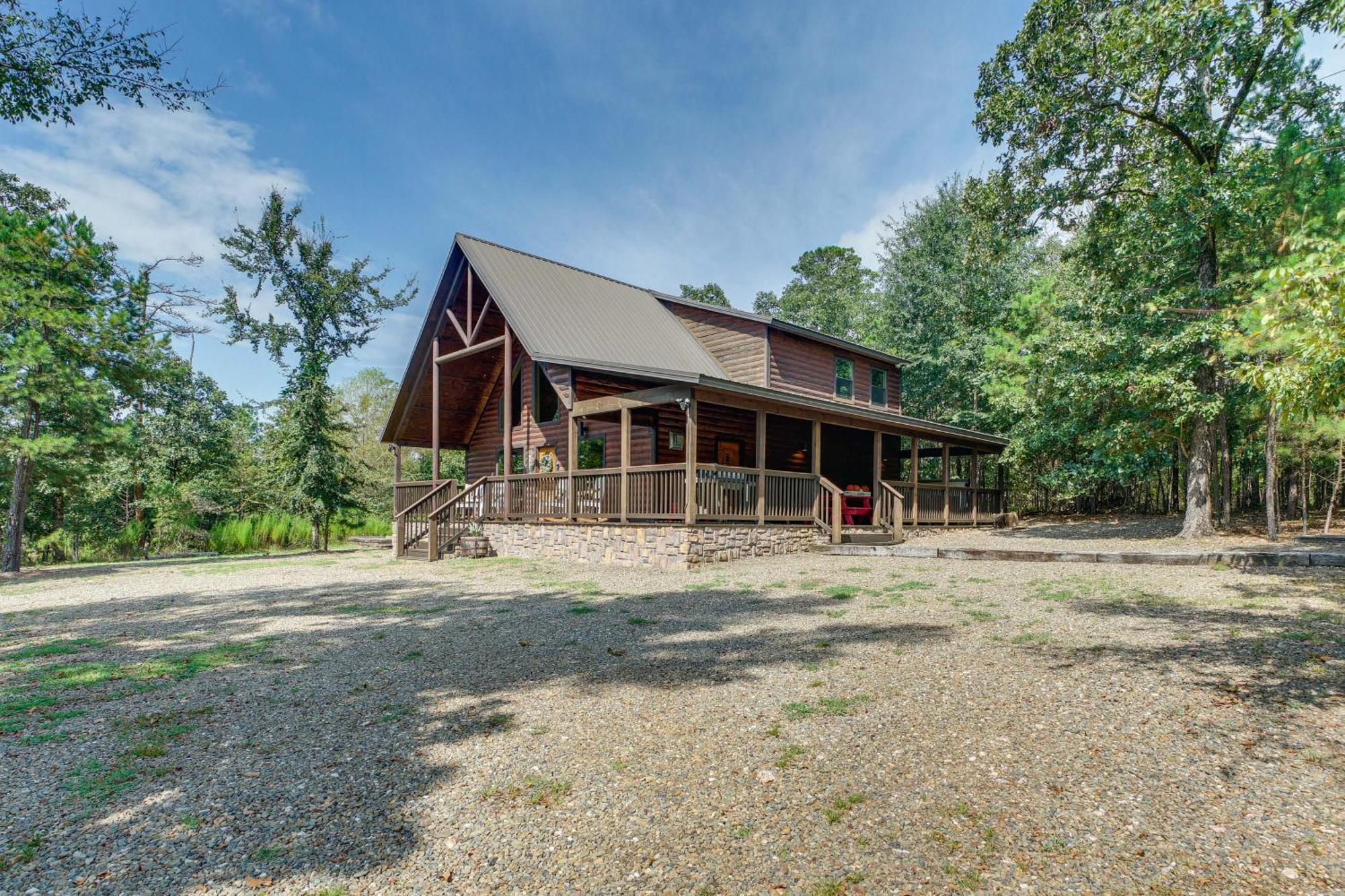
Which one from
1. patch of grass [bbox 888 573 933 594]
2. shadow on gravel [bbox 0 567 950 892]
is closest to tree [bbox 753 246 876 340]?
patch of grass [bbox 888 573 933 594]

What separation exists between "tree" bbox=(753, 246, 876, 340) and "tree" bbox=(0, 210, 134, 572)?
114ft

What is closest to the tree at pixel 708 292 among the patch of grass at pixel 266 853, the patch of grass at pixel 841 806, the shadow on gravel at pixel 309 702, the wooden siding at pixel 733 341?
the wooden siding at pixel 733 341

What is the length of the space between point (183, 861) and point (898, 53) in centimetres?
2143

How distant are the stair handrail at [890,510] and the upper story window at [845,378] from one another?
4365mm

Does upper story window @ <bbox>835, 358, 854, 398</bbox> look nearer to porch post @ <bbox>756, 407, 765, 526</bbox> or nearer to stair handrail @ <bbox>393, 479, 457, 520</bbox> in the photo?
porch post @ <bbox>756, 407, 765, 526</bbox>

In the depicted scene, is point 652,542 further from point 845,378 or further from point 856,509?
point 845,378

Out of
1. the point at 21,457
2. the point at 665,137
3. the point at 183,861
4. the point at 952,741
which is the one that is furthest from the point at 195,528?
the point at 952,741

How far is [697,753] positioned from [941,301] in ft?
98.4

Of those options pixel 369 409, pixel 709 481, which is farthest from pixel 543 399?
pixel 369 409

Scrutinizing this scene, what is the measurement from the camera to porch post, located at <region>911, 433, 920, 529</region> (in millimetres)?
18375

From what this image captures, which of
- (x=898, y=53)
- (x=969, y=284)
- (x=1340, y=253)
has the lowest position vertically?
(x=1340, y=253)

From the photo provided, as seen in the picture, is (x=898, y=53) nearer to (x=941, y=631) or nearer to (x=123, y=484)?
(x=941, y=631)

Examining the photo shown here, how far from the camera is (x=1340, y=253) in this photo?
15.4 ft

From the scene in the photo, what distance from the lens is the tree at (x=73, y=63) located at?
8.09 metres
